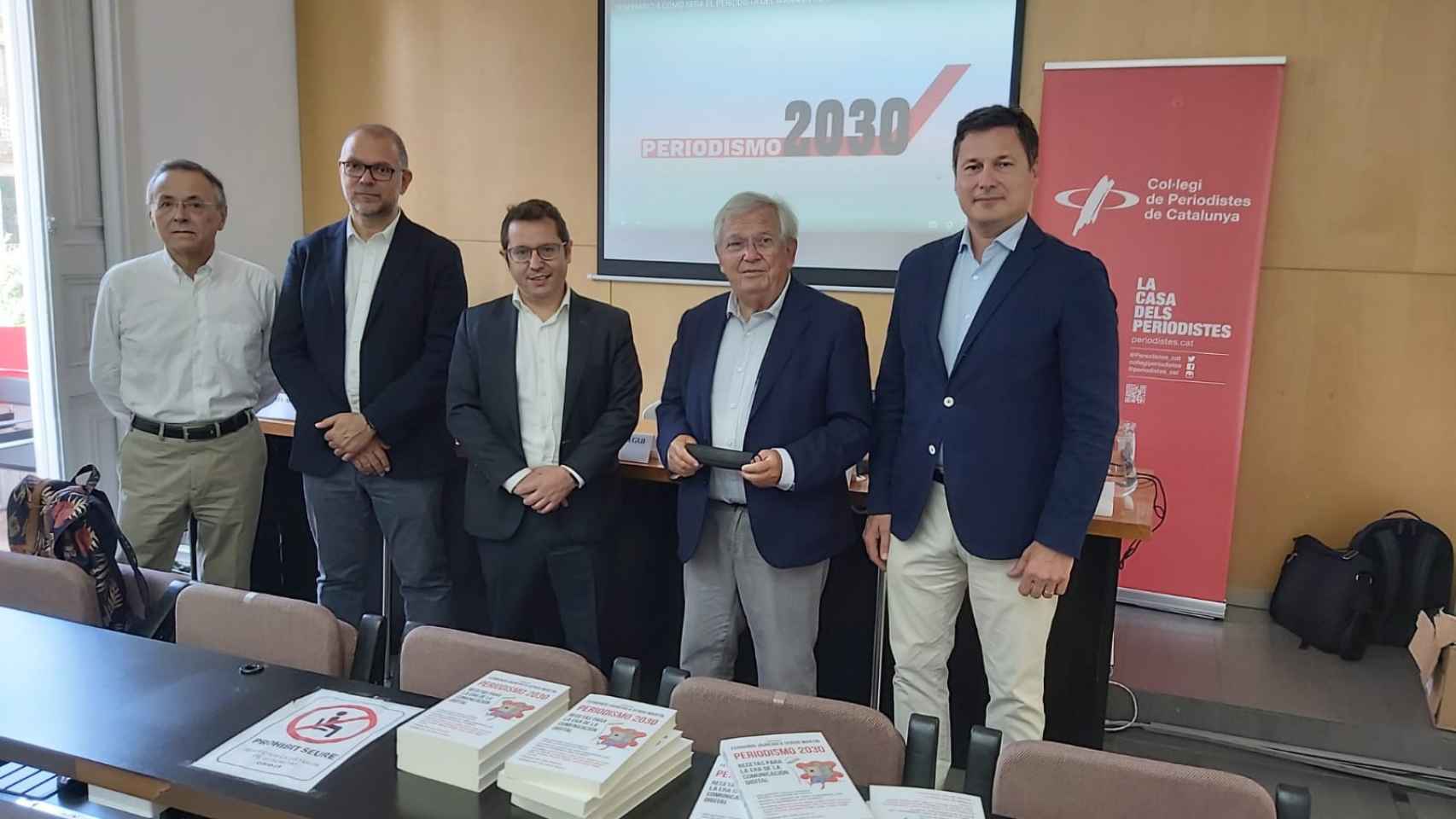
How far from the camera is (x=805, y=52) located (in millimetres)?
4656

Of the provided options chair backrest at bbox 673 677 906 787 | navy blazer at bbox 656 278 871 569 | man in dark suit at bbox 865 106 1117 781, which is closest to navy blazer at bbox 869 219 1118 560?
man in dark suit at bbox 865 106 1117 781

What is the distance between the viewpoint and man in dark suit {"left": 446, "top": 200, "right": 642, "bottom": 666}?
2.45 metres

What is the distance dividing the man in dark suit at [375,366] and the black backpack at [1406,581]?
3.36 meters

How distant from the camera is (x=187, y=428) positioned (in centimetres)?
277

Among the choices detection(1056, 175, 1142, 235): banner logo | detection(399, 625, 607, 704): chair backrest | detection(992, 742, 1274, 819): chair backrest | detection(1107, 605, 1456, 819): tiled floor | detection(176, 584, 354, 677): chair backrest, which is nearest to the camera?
detection(992, 742, 1274, 819): chair backrest

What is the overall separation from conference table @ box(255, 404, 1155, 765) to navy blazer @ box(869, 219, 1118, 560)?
1.58ft

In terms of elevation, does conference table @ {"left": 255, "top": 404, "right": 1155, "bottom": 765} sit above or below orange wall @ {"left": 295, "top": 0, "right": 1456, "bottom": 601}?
below

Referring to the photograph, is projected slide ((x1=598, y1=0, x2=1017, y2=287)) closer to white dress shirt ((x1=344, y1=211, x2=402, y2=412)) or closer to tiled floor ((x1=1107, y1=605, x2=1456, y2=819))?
tiled floor ((x1=1107, y1=605, x2=1456, y2=819))

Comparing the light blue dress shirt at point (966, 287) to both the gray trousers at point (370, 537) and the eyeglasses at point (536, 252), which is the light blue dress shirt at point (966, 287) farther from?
the gray trousers at point (370, 537)

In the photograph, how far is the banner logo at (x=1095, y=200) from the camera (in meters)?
4.09

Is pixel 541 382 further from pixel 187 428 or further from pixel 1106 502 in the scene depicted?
pixel 1106 502

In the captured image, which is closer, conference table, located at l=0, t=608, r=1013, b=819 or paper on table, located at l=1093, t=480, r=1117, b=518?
conference table, located at l=0, t=608, r=1013, b=819

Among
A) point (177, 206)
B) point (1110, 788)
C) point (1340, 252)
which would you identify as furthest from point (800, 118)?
point (1110, 788)

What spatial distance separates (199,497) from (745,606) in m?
1.64
